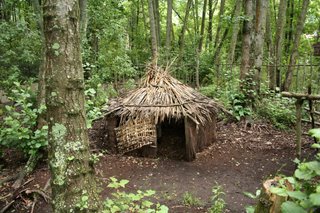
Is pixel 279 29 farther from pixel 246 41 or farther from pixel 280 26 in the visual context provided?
pixel 246 41

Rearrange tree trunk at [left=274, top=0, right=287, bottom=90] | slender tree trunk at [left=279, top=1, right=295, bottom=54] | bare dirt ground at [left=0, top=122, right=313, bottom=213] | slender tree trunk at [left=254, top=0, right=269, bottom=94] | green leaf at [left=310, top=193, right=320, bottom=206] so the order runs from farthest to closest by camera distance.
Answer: slender tree trunk at [left=279, top=1, right=295, bottom=54] < tree trunk at [left=274, top=0, right=287, bottom=90] < slender tree trunk at [left=254, top=0, right=269, bottom=94] < bare dirt ground at [left=0, top=122, right=313, bottom=213] < green leaf at [left=310, top=193, right=320, bottom=206]

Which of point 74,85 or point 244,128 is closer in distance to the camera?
point 74,85

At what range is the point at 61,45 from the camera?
1811 millimetres

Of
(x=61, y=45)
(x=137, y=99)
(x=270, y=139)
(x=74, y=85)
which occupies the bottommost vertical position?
(x=270, y=139)

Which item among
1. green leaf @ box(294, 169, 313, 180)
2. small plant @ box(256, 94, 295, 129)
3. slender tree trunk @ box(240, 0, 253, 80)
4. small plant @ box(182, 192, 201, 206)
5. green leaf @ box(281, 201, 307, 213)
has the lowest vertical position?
small plant @ box(182, 192, 201, 206)

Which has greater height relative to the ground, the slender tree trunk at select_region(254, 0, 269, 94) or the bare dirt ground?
the slender tree trunk at select_region(254, 0, 269, 94)

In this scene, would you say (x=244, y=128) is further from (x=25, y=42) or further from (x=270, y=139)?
(x=25, y=42)

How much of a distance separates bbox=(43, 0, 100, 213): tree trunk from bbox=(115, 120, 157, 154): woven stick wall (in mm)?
3138

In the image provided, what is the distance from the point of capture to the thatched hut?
504 centimetres

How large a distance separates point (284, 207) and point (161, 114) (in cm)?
373

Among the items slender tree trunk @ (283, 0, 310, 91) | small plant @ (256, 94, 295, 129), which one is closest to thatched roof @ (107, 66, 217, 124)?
small plant @ (256, 94, 295, 129)

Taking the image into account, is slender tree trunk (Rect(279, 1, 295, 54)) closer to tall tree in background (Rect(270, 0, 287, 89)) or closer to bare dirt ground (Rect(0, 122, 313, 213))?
tall tree in background (Rect(270, 0, 287, 89))

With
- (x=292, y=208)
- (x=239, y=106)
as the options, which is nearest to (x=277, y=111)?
(x=239, y=106)

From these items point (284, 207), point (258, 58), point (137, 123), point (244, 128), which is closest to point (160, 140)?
point (137, 123)
